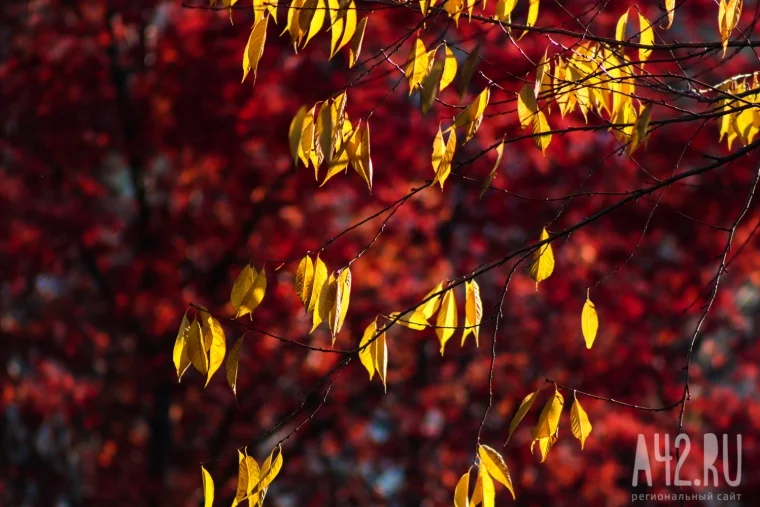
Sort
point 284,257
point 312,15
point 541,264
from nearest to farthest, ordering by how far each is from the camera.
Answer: point 312,15, point 541,264, point 284,257

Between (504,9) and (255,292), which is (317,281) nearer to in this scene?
(255,292)

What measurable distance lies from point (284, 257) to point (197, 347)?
393 centimetres

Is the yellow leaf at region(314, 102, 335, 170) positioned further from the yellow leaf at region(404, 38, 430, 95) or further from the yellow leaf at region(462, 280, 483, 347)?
the yellow leaf at region(462, 280, 483, 347)

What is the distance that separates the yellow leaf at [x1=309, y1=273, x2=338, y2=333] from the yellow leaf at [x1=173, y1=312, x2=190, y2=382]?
13.1 inches

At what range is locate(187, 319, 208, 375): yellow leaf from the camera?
2.37 m

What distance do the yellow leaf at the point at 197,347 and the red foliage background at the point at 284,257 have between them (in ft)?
11.3

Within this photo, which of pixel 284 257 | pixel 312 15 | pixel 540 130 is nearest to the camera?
pixel 312 15

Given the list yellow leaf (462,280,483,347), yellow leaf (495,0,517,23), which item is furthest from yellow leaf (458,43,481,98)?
yellow leaf (462,280,483,347)

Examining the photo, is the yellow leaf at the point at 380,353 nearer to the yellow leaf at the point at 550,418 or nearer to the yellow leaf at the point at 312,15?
the yellow leaf at the point at 550,418

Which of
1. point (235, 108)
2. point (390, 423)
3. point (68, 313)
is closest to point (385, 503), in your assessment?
point (390, 423)

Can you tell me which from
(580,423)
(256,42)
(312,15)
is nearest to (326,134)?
(312,15)

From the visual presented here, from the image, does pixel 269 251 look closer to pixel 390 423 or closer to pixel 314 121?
pixel 390 423

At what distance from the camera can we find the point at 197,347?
7.82ft

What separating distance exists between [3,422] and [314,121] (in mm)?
6076
